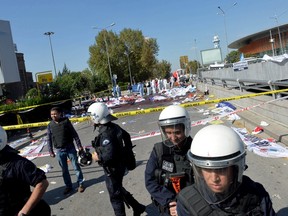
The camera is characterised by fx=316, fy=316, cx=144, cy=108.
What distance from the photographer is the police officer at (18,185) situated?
2775mm

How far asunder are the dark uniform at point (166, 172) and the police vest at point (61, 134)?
3.50 metres

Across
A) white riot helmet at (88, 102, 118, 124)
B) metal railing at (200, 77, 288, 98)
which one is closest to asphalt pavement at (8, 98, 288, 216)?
metal railing at (200, 77, 288, 98)

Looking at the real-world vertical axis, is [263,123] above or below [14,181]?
below

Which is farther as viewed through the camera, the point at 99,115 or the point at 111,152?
the point at 99,115

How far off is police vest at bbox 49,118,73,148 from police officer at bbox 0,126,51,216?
321 cm

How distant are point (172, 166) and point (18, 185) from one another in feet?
4.54

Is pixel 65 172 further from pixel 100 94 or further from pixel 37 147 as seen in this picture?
pixel 100 94

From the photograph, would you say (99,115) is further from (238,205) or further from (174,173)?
Result: (238,205)

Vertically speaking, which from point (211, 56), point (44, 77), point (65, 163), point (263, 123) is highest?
point (211, 56)

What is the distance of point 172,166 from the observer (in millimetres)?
2793

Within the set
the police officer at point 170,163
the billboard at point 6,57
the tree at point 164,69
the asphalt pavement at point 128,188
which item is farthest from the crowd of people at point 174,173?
the tree at point 164,69

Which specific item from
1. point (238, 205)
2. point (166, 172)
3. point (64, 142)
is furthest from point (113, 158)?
point (238, 205)

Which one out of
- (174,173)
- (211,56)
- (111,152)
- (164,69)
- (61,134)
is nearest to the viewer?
(174,173)

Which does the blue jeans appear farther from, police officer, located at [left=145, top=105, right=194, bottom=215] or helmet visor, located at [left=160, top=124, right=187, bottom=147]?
helmet visor, located at [left=160, top=124, right=187, bottom=147]
